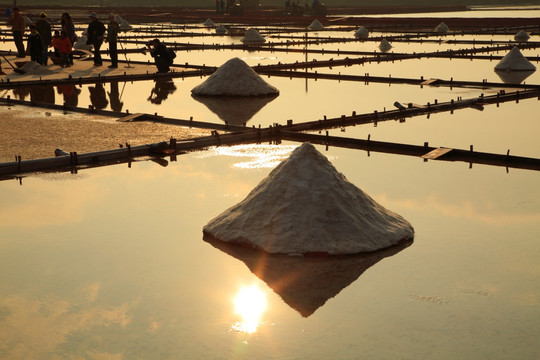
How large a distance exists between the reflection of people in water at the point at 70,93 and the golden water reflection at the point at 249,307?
33.5ft

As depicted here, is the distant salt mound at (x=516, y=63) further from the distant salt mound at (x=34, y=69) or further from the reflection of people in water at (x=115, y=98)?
the distant salt mound at (x=34, y=69)

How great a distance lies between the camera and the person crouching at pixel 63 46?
2088 cm

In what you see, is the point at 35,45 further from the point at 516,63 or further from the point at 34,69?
the point at 516,63

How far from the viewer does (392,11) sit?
239 ft

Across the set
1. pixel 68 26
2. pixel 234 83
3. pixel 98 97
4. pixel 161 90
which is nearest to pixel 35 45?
pixel 68 26

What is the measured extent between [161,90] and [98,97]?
1574mm

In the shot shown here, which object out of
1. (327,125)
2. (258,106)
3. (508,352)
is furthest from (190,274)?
(258,106)

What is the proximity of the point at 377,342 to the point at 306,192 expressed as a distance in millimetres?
2030

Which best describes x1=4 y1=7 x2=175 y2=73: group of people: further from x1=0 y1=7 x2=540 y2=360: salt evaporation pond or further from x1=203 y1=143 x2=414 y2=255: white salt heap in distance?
x1=203 y1=143 x2=414 y2=255: white salt heap in distance

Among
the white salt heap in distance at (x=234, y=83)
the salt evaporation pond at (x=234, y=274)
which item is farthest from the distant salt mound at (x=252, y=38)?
the salt evaporation pond at (x=234, y=274)

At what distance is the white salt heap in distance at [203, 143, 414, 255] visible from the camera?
640cm

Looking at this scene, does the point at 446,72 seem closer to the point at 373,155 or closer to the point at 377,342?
the point at 373,155

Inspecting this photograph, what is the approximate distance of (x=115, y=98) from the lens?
1612 centimetres

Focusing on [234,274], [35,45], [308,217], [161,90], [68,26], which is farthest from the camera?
[68,26]
